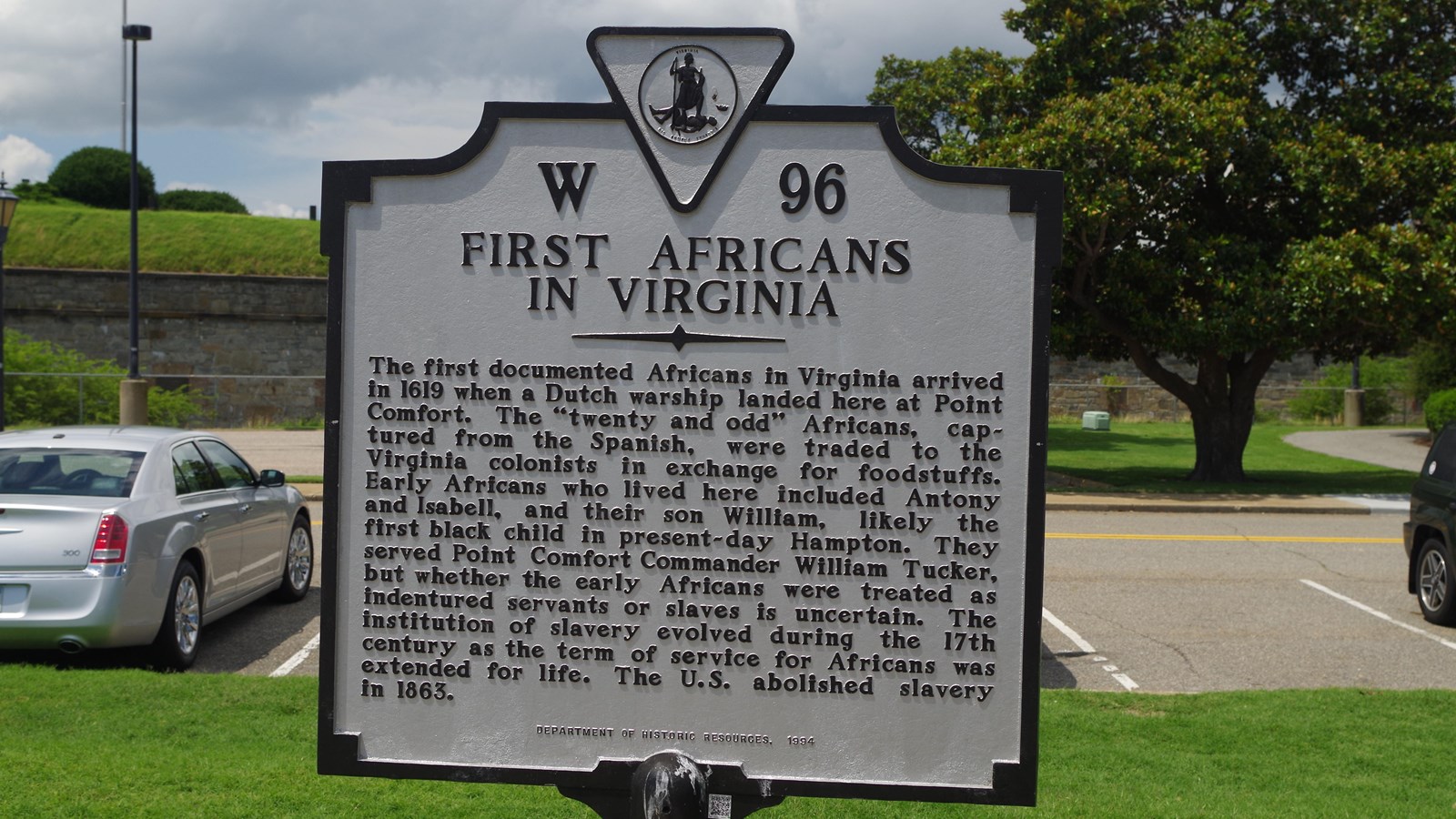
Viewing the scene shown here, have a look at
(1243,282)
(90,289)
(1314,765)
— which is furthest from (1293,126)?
(90,289)

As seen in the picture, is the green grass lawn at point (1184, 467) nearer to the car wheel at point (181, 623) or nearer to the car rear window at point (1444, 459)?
the car rear window at point (1444, 459)

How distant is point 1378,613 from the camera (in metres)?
10.6

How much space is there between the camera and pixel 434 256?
11.4 feet

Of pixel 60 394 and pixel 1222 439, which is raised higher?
pixel 60 394

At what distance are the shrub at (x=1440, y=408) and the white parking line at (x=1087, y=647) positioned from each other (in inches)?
1003

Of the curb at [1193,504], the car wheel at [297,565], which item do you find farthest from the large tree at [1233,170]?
the car wheel at [297,565]

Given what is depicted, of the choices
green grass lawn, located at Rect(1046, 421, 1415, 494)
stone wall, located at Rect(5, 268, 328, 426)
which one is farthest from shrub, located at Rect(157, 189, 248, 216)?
green grass lawn, located at Rect(1046, 421, 1415, 494)

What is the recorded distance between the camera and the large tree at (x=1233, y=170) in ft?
59.2

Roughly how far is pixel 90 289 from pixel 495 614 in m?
40.5

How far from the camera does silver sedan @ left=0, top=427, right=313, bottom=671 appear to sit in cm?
727

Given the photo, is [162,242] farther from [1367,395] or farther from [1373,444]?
[1367,395]

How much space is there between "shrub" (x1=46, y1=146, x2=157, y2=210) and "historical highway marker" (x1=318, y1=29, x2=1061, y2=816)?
51.3 meters

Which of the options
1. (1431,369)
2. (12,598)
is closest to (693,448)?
(12,598)

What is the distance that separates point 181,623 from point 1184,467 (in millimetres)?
21759
